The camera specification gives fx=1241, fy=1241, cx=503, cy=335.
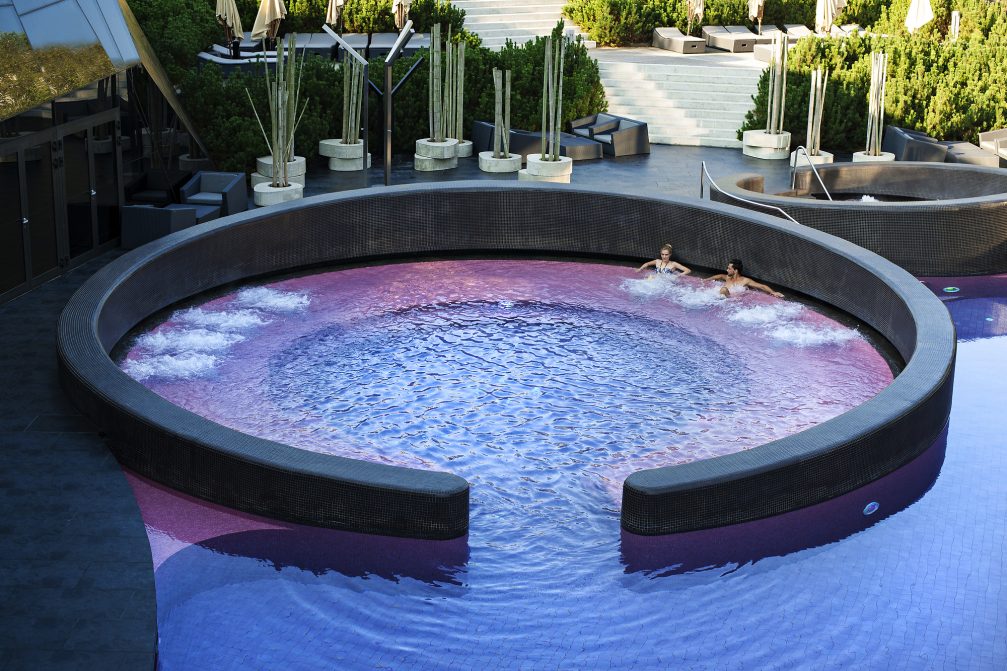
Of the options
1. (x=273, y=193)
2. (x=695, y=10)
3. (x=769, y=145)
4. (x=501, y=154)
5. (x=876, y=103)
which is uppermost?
(x=695, y=10)

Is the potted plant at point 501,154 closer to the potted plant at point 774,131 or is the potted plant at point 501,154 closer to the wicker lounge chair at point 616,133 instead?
the wicker lounge chair at point 616,133

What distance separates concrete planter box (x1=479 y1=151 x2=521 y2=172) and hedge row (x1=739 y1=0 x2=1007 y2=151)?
4.74 meters

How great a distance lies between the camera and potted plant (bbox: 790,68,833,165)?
61.3 feet

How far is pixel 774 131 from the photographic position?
1998 cm

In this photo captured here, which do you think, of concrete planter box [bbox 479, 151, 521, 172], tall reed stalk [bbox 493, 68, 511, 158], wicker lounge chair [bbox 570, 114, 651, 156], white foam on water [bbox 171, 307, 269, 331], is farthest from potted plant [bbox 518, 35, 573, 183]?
white foam on water [bbox 171, 307, 269, 331]

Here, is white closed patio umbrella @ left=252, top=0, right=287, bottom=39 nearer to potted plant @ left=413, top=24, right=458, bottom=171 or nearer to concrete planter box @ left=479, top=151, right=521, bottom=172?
potted plant @ left=413, top=24, right=458, bottom=171

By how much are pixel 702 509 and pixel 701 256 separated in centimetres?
664

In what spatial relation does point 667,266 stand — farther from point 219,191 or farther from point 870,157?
point 870,157

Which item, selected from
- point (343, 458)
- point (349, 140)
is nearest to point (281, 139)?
point (349, 140)

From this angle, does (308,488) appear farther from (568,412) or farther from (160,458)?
(568,412)

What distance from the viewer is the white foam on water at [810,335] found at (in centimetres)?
1207

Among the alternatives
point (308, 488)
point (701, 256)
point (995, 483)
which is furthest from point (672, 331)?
point (308, 488)

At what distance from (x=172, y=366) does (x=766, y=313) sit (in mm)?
6010

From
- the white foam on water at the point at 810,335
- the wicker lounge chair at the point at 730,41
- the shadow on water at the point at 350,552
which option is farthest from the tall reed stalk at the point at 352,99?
the shadow on water at the point at 350,552
